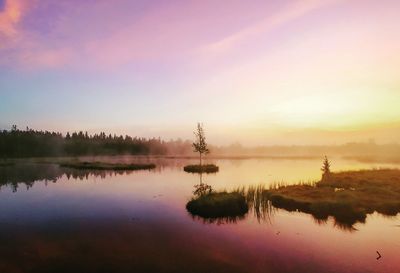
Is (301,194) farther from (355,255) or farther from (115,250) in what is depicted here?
(115,250)

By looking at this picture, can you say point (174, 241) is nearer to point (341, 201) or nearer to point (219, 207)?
point (219, 207)

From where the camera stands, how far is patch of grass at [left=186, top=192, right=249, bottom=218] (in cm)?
3212

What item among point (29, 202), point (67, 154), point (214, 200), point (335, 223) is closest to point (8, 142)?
point (67, 154)

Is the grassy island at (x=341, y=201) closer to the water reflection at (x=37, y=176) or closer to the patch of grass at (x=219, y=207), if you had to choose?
the patch of grass at (x=219, y=207)

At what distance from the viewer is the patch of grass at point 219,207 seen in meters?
32.1

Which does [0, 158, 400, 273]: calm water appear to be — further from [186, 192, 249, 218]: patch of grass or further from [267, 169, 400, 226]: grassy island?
[267, 169, 400, 226]: grassy island

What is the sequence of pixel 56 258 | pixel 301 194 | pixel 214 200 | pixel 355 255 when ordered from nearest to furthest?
pixel 56 258
pixel 355 255
pixel 214 200
pixel 301 194

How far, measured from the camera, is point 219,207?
107 feet

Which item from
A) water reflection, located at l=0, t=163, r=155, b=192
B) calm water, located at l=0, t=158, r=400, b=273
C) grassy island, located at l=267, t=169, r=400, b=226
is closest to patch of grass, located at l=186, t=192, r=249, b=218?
calm water, located at l=0, t=158, r=400, b=273

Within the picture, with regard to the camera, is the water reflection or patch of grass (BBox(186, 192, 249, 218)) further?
the water reflection

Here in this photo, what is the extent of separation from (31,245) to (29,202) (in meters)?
19.2

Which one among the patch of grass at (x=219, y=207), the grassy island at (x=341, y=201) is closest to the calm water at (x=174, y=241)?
the patch of grass at (x=219, y=207)

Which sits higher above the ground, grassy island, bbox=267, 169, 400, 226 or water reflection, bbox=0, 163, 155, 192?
water reflection, bbox=0, 163, 155, 192

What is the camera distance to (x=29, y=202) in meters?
39.1
